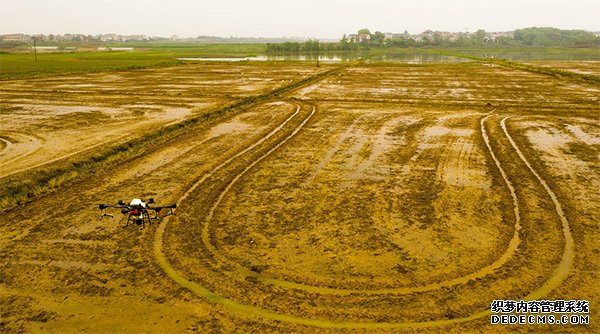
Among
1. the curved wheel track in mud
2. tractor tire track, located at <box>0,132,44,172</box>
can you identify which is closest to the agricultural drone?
the curved wheel track in mud

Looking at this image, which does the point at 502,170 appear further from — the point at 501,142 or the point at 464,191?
the point at 501,142

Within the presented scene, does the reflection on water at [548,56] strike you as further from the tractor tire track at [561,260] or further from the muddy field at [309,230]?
the tractor tire track at [561,260]

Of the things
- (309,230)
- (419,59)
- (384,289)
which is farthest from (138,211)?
(419,59)

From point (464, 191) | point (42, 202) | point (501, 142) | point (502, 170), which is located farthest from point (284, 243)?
point (501, 142)

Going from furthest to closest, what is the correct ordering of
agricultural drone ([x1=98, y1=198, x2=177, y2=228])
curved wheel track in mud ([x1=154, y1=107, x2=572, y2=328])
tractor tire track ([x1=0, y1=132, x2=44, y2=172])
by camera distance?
tractor tire track ([x1=0, y1=132, x2=44, y2=172]), agricultural drone ([x1=98, y1=198, x2=177, y2=228]), curved wheel track in mud ([x1=154, y1=107, x2=572, y2=328])

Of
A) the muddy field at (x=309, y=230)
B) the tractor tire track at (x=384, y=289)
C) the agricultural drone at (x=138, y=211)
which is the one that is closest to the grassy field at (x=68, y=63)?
the muddy field at (x=309, y=230)

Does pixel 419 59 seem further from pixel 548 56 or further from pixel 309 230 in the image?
pixel 309 230

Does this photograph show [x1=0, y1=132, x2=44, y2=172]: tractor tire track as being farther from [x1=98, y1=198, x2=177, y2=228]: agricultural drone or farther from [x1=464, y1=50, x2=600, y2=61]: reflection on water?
[x1=464, y1=50, x2=600, y2=61]: reflection on water

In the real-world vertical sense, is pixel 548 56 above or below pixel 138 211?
above
